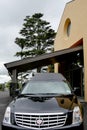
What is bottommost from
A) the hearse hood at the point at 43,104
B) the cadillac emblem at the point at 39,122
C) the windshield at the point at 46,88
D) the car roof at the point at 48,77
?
the cadillac emblem at the point at 39,122

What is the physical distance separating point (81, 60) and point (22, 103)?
1836 centimetres

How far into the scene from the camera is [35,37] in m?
59.3

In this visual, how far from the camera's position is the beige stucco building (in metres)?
23.9

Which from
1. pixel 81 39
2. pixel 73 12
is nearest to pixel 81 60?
pixel 81 39

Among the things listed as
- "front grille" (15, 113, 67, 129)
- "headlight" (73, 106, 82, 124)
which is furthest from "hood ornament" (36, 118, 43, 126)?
"headlight" (73, 106, 82, 124)

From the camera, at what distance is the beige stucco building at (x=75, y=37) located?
78.5ft

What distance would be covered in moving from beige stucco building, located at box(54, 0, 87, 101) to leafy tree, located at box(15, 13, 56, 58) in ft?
77.5

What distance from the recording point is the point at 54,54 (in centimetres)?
2439

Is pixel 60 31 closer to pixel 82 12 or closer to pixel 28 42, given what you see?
pixel 82 12

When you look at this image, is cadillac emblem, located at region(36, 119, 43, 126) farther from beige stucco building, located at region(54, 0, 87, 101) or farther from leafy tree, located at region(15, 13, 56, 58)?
leafy tree, located at region(15, 13, 56, 58)

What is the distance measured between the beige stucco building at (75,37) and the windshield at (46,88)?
503 inches

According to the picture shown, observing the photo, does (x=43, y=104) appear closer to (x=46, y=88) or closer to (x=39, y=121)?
(x=39, y=121)

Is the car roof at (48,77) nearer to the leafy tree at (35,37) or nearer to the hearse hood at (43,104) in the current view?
the hearse hood at (43,104)

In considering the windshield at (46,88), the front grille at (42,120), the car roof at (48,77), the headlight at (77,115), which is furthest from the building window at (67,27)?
the front grille at (42,120)
